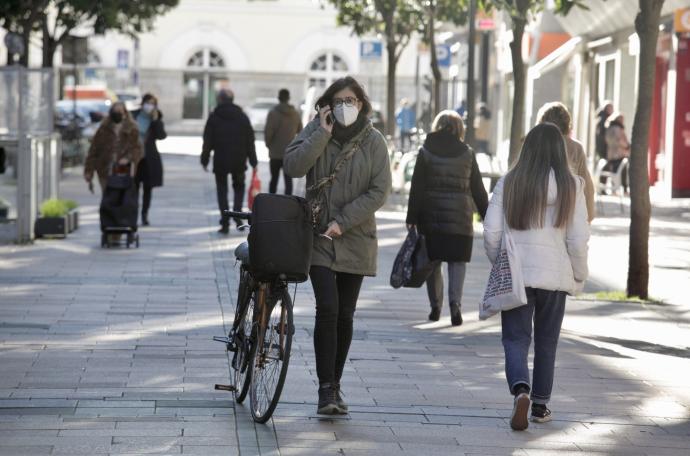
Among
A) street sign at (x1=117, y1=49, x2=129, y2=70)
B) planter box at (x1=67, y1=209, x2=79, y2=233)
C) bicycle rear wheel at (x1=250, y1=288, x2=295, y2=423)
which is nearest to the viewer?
bicycle rear wheel at (x1=250, y1=288, x2=295, y2=423)

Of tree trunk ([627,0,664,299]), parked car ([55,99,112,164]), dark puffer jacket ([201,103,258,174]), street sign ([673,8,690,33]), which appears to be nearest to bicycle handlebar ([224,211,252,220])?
tree trunk ([627,0,664,299])

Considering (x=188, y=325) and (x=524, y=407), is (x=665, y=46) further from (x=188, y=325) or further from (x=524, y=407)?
(x=524, y=407)

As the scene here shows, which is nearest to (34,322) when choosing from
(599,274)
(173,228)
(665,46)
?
(599,274)

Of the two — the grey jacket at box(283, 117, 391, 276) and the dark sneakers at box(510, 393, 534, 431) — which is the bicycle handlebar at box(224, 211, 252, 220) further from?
the dark sneakers at box(510, 393, 534, 431)

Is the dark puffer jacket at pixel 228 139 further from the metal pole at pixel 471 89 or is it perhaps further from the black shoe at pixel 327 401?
the black shoe at pixel 327 401

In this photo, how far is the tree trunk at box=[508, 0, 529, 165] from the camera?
15.7m

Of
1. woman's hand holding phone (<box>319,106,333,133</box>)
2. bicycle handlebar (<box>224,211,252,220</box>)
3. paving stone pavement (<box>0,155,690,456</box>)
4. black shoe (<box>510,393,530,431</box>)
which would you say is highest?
woman's hand holding phone (<box>319,106,333,133</box>)

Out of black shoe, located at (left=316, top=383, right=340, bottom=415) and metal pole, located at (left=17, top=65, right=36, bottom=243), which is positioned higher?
metal pole, located at (left=17, top=65, right=36, bottom=243)

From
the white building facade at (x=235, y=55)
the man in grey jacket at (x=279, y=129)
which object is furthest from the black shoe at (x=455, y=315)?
the white building facade at (x=235, y=55)

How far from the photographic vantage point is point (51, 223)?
55.5ft

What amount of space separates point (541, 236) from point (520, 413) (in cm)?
88

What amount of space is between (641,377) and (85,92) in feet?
170

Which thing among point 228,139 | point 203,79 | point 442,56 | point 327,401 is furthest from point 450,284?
point 203,79

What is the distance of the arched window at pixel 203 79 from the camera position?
68188 millimetres
